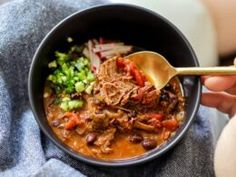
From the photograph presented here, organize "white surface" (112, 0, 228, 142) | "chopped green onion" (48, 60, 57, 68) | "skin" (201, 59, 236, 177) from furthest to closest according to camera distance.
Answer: "white surface" (112, 0, 228, 142) < "chopped green onion" (48, 60, 57, 68) < "skin" (201, 59, 236, 177)

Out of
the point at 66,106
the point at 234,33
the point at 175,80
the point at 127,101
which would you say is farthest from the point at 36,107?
the point at 234,33

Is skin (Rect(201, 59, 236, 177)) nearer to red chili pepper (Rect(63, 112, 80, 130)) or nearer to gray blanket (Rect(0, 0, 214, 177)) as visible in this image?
gray blanket (Rect(0, 0, 214, 177))

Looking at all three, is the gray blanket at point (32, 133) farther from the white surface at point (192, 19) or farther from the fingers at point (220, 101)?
the white surface at point (192, 19)

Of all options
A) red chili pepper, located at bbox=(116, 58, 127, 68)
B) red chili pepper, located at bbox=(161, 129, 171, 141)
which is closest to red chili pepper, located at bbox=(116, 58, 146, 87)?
red chili pepper, located at bbox=(116, 58, 127, 68)

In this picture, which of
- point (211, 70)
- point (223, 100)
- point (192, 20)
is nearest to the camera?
point (211, 70)

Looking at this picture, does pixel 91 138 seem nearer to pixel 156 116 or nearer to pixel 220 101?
pixel 156 116


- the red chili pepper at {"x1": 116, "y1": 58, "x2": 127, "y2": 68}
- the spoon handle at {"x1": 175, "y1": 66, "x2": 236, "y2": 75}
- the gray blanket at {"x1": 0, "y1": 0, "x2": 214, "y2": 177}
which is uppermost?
the spoon handle at {"x1": 175, "y1": 66, "x2": 236, "y2": 75}

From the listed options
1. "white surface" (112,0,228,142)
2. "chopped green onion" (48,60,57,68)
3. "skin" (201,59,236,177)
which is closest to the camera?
"skin" (201,59,236,177)

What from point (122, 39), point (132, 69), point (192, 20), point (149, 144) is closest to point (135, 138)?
point (149, 144)
